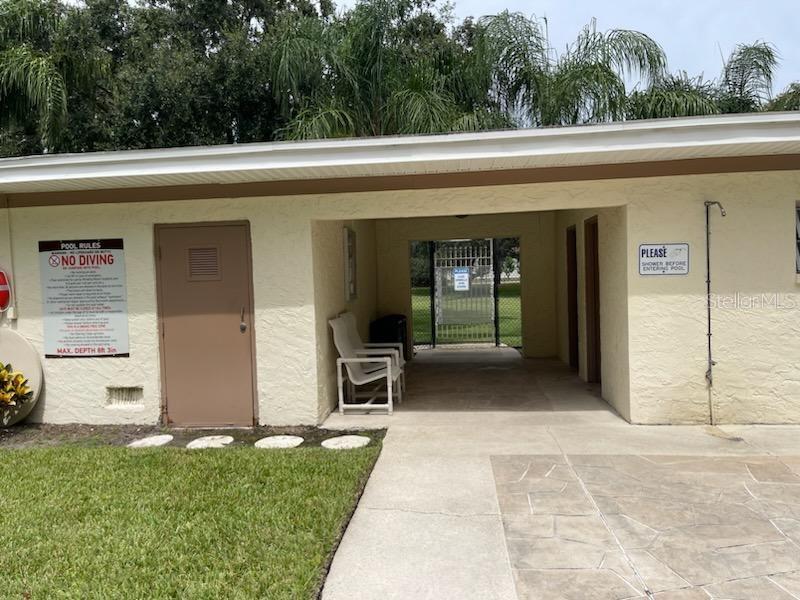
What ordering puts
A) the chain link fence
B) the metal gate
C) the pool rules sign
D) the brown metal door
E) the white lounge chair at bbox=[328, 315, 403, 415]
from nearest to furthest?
1. the brown metal door
2. the pool rules sign
3. the white lounge chair at bbox=[328, 315, 403, 415]
4. the metal gate
5. the chain link fence

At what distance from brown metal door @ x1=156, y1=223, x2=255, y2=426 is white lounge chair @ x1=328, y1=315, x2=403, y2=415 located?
3.34ft

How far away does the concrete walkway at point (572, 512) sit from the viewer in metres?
3.08

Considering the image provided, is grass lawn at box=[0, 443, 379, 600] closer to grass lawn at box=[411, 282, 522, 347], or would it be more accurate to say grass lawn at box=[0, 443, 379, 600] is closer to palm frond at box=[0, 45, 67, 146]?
palm frond at box=[0, 45, 67, 146]

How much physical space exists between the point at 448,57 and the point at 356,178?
22.6 feet

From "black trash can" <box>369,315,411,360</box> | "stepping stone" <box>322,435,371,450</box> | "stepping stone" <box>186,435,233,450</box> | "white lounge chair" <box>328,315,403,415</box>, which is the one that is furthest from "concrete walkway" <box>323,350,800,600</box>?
"black trash can" <box>369,315,411,360</box>

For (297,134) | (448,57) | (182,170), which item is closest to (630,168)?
(182,170)

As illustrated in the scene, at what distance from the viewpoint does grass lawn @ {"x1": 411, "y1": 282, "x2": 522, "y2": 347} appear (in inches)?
578

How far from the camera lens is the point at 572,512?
3887 millimetres

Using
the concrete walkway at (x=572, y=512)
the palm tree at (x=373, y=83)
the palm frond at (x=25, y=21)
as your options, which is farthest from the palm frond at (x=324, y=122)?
the concrete walkway at (x=572, y=512)

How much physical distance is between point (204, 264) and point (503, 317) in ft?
47.9

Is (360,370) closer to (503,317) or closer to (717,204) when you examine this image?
(717,204)

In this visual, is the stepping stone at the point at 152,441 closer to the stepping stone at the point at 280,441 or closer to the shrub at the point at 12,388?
the stepping stone at the point at 280,441

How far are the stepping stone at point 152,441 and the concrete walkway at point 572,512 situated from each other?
5.45ft

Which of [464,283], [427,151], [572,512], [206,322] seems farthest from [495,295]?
[572,512]
